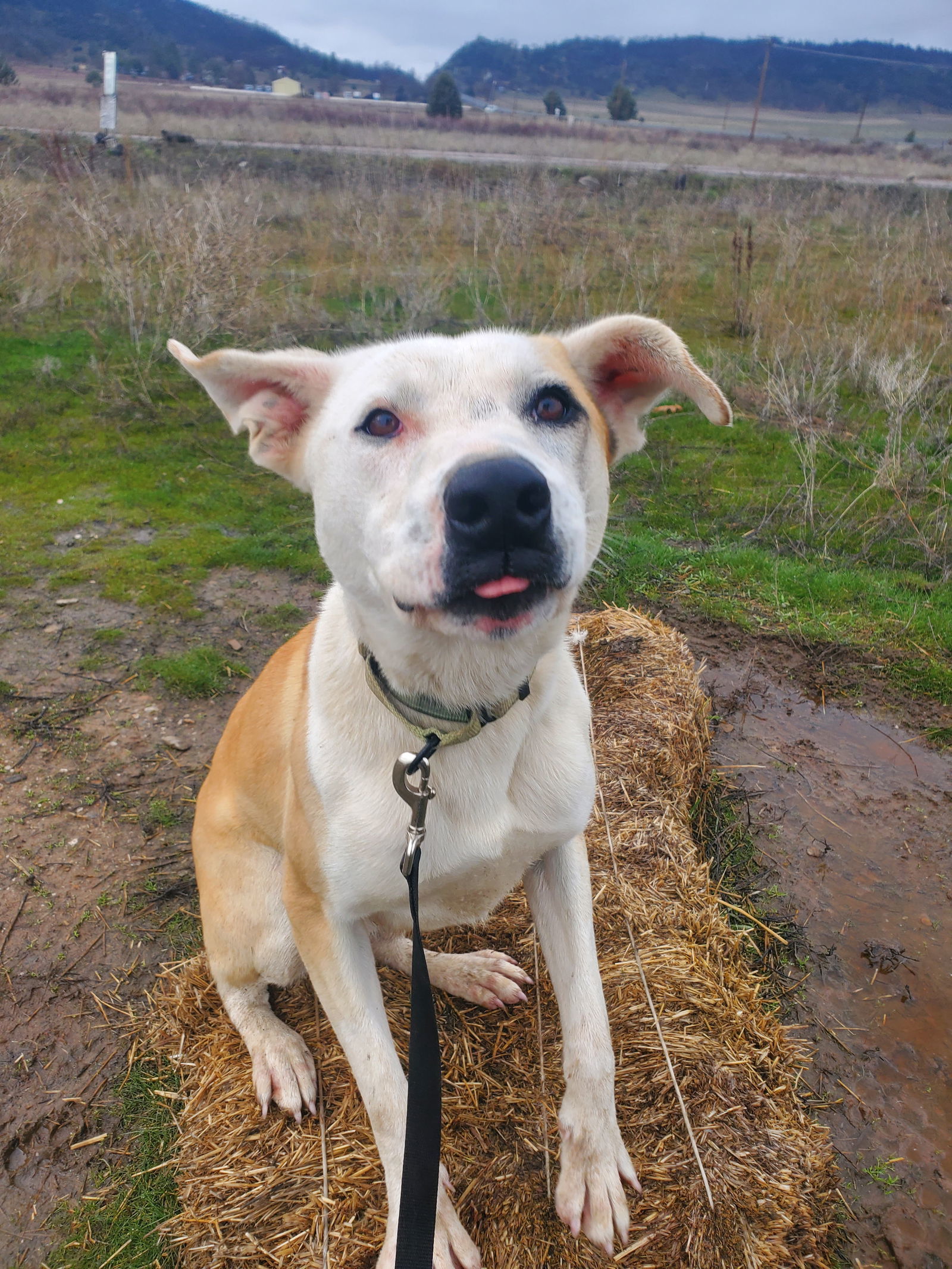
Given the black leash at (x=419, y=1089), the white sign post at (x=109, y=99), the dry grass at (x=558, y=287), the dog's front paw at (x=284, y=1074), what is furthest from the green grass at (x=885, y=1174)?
the white sign post at (x=109, y=99)

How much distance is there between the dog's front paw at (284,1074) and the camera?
2562mm

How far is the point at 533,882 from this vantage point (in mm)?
2484

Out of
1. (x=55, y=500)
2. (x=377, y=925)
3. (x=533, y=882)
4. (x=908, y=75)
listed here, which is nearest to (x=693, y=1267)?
(x=533, y=882)

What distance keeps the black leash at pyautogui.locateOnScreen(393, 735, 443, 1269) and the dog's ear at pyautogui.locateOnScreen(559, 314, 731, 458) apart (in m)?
1.18

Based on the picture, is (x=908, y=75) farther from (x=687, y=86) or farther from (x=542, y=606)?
(x=542, y=606)

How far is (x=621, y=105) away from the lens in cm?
6575

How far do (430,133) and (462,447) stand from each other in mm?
45481

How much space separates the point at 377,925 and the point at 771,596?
13.9 ft

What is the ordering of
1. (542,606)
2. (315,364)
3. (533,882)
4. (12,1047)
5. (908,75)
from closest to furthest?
(542,606), (315,364), (533,882), (12,1047), (908,75)

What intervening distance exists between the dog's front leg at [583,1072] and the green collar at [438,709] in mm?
596

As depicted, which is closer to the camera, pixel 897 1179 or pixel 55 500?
pixel 897 1179

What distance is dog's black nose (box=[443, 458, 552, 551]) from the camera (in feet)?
5.08

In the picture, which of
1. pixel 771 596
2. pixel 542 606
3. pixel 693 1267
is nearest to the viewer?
pixel 542 606

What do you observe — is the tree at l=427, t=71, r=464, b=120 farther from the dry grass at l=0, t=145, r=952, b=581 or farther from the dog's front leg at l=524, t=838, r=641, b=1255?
the dog's front leg at l=524, t=838, r=641, b=1255
